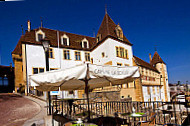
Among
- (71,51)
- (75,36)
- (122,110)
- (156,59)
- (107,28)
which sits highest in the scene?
(75,36)

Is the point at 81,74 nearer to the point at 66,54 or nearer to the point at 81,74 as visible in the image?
the point at 81,74

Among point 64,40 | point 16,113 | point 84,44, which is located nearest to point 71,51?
point 64,40

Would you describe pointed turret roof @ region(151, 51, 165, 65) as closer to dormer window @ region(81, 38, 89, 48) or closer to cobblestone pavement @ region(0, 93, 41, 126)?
dormer window @ region(81, 38, 89, 48)

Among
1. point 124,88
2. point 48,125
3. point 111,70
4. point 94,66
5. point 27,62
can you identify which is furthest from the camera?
point 124,88

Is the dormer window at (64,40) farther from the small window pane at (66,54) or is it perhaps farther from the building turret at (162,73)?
the building turret at (162,73)

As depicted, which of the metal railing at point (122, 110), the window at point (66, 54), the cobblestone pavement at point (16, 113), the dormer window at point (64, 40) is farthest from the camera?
the dormer window at point (64, 40)

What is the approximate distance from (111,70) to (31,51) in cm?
1859

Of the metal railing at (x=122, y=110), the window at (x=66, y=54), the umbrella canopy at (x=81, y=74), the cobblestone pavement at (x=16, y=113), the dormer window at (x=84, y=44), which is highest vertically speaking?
the dormer window at (x=84, y=44)

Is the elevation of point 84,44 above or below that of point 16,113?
above

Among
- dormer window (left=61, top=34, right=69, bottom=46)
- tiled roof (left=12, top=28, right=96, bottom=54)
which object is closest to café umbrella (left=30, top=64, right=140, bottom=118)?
tiled roof (left=12, top=28, right=96, bottom=54)

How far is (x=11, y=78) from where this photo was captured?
30734 millimetres

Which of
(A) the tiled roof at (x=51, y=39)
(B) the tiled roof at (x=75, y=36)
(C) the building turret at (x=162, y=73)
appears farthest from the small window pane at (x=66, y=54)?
(C) the building turret at (x=162, y=73)

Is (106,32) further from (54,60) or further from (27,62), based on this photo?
(27,62)

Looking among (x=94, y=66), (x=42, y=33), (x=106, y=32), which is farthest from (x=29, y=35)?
(x=94, y=66)
